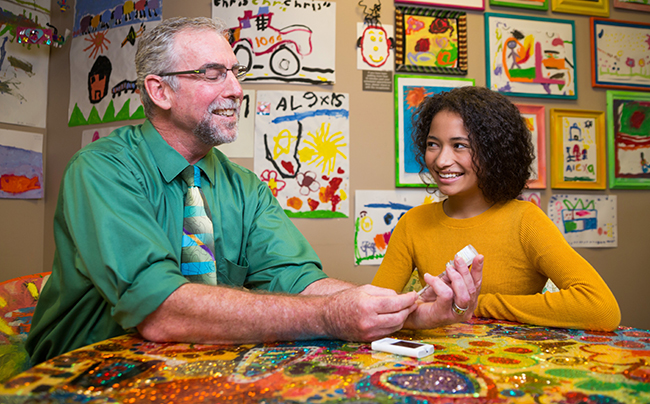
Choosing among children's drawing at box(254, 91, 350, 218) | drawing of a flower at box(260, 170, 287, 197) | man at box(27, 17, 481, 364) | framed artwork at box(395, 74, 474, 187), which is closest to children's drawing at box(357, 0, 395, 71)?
framed artwork at box(395, 74, 474, 187)

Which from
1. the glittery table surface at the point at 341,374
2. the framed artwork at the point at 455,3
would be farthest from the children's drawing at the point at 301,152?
the glittery table surface at the point at 341,374

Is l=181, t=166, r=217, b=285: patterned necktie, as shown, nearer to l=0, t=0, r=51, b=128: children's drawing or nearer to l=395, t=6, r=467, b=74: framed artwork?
l=395, t=6, r=467, b=74: framed artwork

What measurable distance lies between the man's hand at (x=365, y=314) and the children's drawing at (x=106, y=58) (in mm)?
1617

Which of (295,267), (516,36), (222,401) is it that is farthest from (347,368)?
(516,36)

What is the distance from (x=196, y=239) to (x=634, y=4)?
8.31 ft

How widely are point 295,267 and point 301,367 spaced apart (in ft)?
1.70

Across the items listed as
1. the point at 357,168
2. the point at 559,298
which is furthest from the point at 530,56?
the point at 559,298

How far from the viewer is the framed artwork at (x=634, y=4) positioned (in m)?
2.21

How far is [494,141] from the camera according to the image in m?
1.19

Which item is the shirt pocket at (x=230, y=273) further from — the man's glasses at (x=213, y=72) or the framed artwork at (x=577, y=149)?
the framed artwork at (x=577, y=149)

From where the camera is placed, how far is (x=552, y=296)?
34.7 inches

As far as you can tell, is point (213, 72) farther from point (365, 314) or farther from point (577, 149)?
point (577, 149)

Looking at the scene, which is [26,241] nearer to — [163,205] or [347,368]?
[163,205]

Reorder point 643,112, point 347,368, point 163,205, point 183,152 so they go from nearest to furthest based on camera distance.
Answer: point 347,368 < point 163,205 < point 183,152 < point 643,112
